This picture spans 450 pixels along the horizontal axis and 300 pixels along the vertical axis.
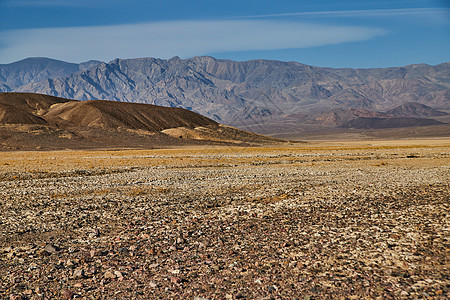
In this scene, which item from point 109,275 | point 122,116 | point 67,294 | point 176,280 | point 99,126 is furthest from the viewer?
point 122,116

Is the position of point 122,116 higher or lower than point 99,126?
higher

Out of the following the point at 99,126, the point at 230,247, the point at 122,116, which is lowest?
the point at 230,247

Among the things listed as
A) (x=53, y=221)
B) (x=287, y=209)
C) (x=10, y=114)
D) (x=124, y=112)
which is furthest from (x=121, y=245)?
(x=124, y=112)

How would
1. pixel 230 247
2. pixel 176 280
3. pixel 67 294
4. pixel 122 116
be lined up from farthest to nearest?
pixel 122 116, pixel 230 247, pixel 176 280, pixel 67 294

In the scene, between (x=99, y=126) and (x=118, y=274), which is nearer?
(x=118, y=274)

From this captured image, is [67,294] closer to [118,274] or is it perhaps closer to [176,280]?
[118,274]

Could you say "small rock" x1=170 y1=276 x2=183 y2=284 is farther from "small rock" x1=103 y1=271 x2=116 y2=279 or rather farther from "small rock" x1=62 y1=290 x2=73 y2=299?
"small rock" x1=62 y1=290 x2=73 y2=299

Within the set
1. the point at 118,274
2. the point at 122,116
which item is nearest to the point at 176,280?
the point at 118,274

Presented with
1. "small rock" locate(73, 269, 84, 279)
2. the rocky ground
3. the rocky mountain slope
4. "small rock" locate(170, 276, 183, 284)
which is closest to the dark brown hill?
the rocky mountain slope

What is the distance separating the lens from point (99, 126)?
142 meters

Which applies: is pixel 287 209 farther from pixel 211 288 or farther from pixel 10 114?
pixel 10 114

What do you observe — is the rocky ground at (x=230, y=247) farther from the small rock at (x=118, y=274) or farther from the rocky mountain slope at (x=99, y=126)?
the rocky mountain slope at (x=99, y=126)

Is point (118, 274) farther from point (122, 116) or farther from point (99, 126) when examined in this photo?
point (122, 116)

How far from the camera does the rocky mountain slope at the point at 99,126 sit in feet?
392
